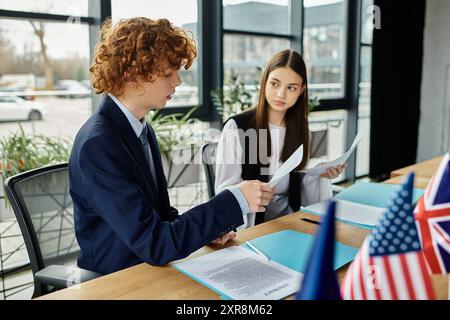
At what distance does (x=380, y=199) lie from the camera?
1.66 m

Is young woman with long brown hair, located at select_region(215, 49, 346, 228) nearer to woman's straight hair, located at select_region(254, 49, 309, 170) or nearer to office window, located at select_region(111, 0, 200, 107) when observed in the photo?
woman's straight hair, located at select_region(254, 49, 309, 170)

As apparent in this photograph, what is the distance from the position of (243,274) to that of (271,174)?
3.04ft

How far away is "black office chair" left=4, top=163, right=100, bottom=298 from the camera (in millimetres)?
1138

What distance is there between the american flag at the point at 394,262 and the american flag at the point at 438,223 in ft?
0.27

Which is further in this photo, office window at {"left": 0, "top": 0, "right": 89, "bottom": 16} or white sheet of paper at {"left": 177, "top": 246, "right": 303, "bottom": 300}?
office window at {"left": 0, "top": 0, "right": 89, "bottom": 16}

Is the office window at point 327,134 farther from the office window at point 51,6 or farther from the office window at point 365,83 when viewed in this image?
the office window at point 51,6

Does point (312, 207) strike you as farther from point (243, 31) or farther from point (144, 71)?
point (243, 31)

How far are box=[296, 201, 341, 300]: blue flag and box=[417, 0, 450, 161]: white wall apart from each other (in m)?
5.35

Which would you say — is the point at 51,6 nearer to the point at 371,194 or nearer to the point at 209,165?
the point at 209,165

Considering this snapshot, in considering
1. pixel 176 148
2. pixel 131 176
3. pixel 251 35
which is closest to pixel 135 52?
pixel 131 176

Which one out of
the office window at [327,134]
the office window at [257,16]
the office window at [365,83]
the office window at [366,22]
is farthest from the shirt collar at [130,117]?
the office window at [366,22]

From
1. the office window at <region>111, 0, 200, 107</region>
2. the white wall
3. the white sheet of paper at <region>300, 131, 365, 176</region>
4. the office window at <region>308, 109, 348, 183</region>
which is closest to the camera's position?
the white sheet of paper at <region>300, 131, 365, 176</region>

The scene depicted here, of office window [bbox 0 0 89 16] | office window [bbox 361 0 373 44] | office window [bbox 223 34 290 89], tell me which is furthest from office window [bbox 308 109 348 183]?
office window [bbox 0 0 89 16]

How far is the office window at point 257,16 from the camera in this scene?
11.1 feet
